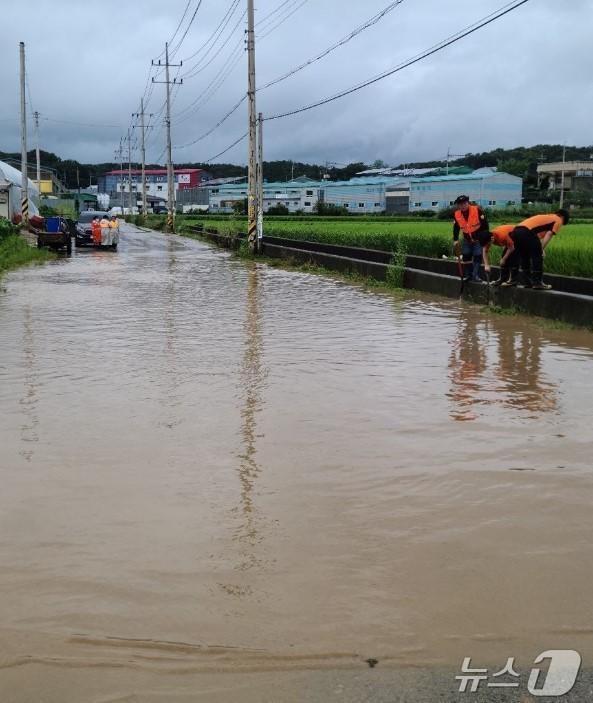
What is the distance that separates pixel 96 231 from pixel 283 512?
1251 inches

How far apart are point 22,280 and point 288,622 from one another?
18.4 m

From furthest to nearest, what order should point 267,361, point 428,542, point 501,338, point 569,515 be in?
1. point 501,338
2. point 267,361
3. point 569,515
4. point 428,542

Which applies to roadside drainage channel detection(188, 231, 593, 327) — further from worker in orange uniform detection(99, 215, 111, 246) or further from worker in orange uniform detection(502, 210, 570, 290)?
worker in orange uniform detection(99, 215, 111, 246)

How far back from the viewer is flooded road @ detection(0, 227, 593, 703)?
3193 mm

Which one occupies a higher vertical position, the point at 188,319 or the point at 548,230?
the point at 548,230

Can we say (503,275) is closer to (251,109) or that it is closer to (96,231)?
(251,109)

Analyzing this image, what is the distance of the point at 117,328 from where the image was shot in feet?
39.1

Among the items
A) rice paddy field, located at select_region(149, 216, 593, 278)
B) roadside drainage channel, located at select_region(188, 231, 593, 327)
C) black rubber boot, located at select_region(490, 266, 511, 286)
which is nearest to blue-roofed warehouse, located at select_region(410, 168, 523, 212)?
rice paddy field, located at select_region(149, 216, 593, 278)

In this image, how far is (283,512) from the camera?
459 cm

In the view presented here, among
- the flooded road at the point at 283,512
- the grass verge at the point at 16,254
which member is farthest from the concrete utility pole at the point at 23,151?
the flooded road at the point at 283,512

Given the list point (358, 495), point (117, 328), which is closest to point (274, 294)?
point (117, 328)

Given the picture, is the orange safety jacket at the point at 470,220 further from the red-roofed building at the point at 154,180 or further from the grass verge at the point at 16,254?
the red-roofed building at the point at 154,180

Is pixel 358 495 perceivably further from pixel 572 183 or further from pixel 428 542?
pixel 572 183
